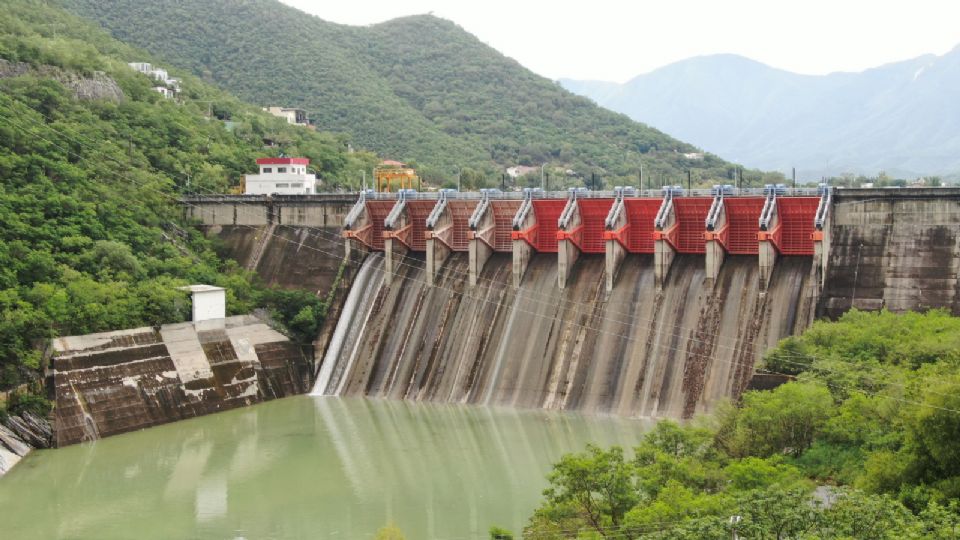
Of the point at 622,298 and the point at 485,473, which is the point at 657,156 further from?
the point at 485,473

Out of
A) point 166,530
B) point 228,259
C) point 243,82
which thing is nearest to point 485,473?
point 166,530

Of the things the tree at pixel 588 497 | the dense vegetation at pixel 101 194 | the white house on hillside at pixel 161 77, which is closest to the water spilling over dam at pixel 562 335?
the dense vegetation at pixel 101 194

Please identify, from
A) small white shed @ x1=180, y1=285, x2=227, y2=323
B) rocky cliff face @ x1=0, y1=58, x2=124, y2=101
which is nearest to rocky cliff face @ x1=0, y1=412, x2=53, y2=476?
small white shed @ x1=180, y1=285, x2=227, y2=323

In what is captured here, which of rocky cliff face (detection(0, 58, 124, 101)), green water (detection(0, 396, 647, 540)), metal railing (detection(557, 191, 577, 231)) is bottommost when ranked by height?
green water (detection(0, 396, 647, 540))

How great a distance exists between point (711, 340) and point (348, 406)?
14053 mm

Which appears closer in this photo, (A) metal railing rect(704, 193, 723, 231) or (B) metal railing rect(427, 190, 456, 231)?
(A) metal railing rect(704, 193, 723, 231)

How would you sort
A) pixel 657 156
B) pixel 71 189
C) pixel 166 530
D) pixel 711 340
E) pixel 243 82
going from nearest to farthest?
pixel 166 530 → pixel 711 340 → pixel 71 189 → pixel 657 156 → pixel 243 82

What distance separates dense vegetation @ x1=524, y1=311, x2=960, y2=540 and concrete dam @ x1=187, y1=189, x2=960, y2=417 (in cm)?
659

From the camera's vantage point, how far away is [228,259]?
172ft

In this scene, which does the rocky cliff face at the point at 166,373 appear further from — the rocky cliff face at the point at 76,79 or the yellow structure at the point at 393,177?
the rocky cliff face at the point at 76,79

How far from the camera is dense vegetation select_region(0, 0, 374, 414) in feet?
129

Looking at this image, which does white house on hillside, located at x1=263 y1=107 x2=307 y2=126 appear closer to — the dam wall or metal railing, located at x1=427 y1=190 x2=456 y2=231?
metal railing, located at x1=427 y1=190 x2=456 y2=231

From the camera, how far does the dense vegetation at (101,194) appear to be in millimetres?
39188

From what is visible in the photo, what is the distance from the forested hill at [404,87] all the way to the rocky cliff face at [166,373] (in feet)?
124
